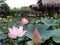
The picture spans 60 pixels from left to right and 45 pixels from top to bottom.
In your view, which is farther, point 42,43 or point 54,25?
point 54,25

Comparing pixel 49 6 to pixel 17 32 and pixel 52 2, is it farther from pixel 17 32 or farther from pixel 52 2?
pixel 17 32

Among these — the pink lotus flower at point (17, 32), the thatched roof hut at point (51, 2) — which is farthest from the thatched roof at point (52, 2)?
the pink lotus flower at point (17, 32)

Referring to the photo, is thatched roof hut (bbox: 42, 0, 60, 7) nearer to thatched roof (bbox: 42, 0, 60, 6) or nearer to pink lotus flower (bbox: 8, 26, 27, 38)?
thatched roof (bbox: 42, 0, 60, 6)

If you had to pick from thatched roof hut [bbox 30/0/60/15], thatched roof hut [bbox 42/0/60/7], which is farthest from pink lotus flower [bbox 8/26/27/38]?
thatched roof hut [bbox 42/0/60/7]

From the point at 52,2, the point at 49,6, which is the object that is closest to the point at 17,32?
the point at 49,6

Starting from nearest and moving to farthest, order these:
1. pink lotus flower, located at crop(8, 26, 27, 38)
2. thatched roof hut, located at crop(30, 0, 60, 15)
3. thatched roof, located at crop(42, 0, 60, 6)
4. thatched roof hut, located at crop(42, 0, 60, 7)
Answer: pink lotus flower, located at crop(8, 26, 27, 38) → thatched roof hut, located at crop(30, 0, 60, 15) → thatched roof hut, located at crop(42, 0, 60, 7) → thatched roof, located at crop(42, 0, 60, 6)

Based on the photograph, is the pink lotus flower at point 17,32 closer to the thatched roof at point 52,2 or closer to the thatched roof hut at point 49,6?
the thatched roof hut at point 49,6

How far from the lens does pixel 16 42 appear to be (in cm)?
117

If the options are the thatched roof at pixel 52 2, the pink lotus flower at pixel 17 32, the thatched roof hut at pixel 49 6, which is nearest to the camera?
the pink lotus flower at pixel 17 32

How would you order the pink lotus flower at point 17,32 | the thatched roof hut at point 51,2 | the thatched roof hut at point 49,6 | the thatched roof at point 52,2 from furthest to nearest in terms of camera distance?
the thatched roof at point 52,2, the thatched roof hut at point 51,2, the thatched roof hut at point 49,6, the pink lotus flower at point 17,32

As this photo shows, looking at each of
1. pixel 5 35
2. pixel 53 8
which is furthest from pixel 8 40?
pixel 53 8

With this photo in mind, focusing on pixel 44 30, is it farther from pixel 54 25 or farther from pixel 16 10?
pixel 16 10

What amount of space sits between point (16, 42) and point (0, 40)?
4.2 inches

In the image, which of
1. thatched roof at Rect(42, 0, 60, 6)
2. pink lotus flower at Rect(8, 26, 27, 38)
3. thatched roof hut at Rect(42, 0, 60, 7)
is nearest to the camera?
pink lotus flower at Rect(8, 26, 27, 38)
